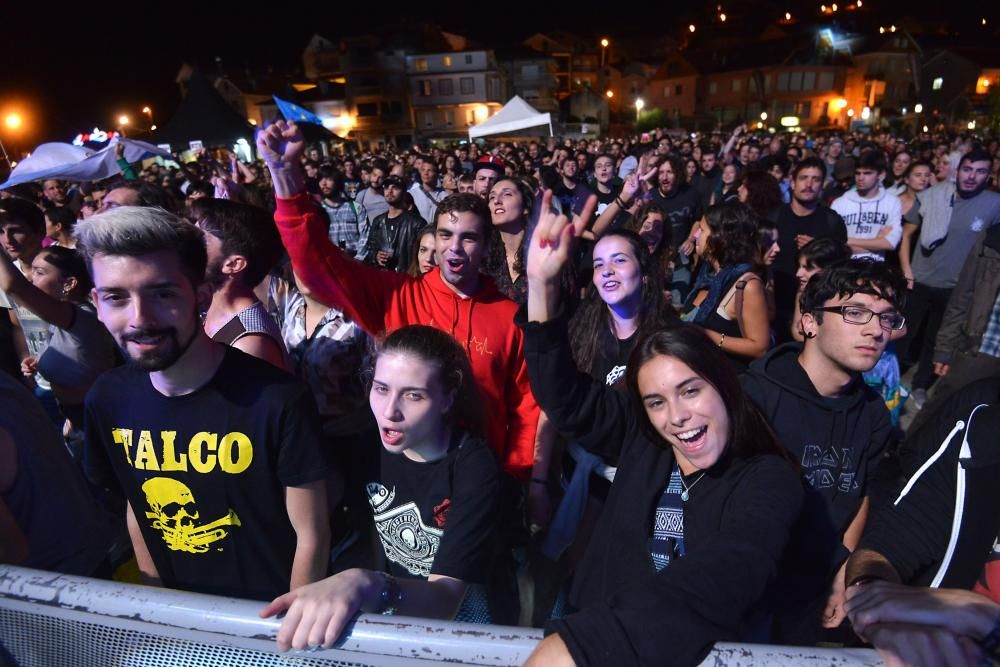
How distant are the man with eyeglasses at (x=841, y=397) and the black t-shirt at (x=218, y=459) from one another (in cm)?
188

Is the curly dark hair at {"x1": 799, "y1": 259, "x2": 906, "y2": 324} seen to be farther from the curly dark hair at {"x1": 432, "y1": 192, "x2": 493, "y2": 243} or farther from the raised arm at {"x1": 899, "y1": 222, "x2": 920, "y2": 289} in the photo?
the raised arm at {"x1": 899, "y1": 222, "x2": 920, "y2": 289}

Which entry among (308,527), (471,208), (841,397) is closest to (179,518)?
(308,527)

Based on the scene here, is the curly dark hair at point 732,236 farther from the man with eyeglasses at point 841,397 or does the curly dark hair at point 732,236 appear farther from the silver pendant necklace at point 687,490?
the silver pendant necklace at point 687,490

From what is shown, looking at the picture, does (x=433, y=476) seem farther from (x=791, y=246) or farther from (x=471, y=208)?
(x=791, y=246)

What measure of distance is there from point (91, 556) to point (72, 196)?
366 inches

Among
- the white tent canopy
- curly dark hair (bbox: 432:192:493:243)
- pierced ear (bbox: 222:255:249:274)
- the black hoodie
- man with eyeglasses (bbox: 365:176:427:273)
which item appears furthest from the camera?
the white tent canopy

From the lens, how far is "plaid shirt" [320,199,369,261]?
290 inches

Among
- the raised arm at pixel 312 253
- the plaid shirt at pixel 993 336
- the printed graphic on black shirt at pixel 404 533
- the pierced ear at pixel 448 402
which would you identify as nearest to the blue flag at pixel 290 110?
the raised arm at pixel 312 253

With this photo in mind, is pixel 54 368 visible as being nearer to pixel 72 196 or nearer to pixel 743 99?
pixel 72 196

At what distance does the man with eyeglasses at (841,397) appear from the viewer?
7.36 feet

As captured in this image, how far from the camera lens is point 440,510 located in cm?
204

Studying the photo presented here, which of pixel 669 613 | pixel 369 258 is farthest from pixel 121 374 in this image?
pixel 369 258

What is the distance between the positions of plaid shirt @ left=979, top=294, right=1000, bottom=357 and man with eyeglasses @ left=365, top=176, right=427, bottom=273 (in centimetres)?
532

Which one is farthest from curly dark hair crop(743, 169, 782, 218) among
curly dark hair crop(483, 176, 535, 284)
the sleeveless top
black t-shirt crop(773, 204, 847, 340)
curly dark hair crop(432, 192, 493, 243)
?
the sleeveless top
